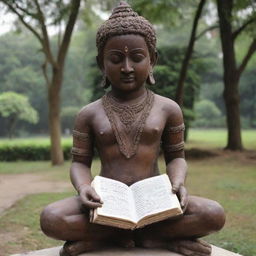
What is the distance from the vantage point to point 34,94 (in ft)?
115

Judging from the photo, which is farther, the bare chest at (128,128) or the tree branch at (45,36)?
the tree branch at (45,36)

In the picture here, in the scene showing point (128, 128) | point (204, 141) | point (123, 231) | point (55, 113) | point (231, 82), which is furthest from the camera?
point (204, 141)

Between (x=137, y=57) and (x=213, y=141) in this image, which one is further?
(x=213, y=141)

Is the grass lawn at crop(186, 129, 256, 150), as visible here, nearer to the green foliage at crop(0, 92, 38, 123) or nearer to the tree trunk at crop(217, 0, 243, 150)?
the tree trunk at crop(217, 0, 243, 150)

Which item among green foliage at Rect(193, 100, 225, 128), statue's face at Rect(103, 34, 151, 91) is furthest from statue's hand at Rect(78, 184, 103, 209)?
green foliage at Rect(193, 100, 225, 128)

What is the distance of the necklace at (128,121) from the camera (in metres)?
3.00

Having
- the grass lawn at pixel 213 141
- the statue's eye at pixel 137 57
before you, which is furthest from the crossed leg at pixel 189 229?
the grass lawn at pixel 213 141

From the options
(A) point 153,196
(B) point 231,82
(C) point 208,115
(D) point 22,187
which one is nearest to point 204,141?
(B) point 231,82

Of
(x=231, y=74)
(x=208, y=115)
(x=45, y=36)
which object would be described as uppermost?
(x=45, y=36)

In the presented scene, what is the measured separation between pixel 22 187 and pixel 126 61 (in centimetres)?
786

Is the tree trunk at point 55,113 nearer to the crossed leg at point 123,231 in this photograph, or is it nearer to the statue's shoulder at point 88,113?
the statue's shoulder at point 88,113

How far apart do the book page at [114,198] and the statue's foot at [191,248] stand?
47cm

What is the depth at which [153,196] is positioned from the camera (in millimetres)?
2648

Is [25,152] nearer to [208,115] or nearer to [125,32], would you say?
[125,32]
